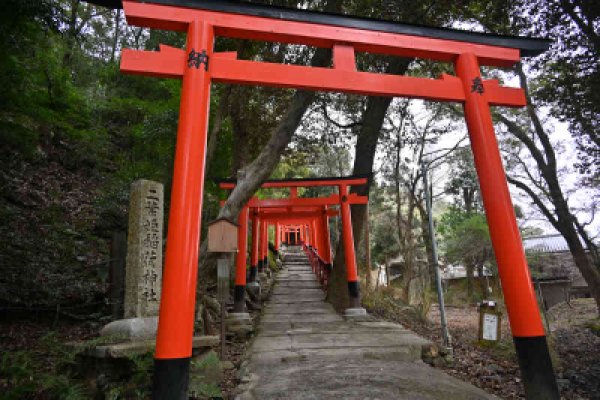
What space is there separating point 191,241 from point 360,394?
2.21 m

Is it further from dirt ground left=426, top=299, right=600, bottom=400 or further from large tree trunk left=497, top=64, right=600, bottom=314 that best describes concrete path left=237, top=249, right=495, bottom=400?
large tree trunk left=497, top=64, right=600, bottom=314

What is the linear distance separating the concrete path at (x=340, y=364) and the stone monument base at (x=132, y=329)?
1257 millimetres

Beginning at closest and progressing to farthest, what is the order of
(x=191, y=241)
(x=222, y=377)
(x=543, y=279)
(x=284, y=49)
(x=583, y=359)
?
(x=191, y=241) < (x=222, y=377) < (x=583, y=359) < (x=284, y=49) < (x=543, y=279)

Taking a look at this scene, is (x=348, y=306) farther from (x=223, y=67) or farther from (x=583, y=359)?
(x=223, y=67)

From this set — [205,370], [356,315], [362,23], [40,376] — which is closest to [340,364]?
[205,370]

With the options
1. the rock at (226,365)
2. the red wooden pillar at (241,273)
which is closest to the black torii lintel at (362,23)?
the rock at (226,365)

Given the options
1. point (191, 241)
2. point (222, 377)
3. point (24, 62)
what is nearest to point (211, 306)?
point (222, 377)

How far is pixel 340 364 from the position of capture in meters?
4.33

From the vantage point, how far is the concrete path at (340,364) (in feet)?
11.1

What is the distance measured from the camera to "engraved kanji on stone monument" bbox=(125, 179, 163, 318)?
408 centimetres

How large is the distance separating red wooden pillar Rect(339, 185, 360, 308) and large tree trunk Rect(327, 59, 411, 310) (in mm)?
221

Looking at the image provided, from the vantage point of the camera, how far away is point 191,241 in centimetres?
317

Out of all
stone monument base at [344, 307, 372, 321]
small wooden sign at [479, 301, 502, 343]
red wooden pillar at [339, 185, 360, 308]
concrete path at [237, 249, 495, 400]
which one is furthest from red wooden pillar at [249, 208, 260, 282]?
small wooden sign at [479, 301, 502, 343]

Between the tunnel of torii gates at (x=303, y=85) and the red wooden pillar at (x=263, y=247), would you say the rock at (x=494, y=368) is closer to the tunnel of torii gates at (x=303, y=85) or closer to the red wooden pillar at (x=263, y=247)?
the tunnel of torii gates at (x=303, y=85)
